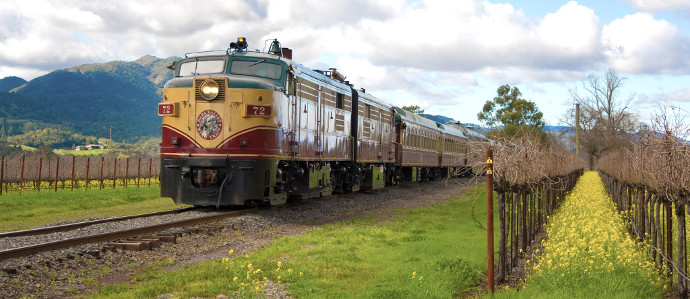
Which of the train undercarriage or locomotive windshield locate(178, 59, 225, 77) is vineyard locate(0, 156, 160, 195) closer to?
locomotive windshield locate(178, 59, 225, 77)

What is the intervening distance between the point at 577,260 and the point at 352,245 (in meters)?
4.56

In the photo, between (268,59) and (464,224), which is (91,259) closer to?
(268,59)

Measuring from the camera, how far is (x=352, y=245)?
1229cm

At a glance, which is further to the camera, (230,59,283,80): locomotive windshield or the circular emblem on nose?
(230,59,283,80): locomotive windshield

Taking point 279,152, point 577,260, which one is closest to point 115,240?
point 279,152

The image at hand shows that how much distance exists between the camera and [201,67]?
16.8m

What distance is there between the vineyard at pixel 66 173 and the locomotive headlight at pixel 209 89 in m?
16.6

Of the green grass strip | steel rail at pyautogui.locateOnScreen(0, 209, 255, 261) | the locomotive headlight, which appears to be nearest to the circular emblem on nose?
the locomotive headlight

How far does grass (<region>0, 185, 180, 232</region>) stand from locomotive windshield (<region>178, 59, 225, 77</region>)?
523 centimetres

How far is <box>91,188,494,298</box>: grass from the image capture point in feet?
26.5

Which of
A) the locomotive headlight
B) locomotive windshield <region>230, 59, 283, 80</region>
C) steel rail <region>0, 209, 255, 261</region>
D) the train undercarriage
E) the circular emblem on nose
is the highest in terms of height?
locomotive windshield <region>230, 59, 283, 80</region>

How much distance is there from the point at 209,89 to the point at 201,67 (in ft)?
4.38

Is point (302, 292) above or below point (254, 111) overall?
below

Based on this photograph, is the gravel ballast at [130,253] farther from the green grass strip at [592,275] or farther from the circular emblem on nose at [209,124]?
the green grass strip at [592,275]
